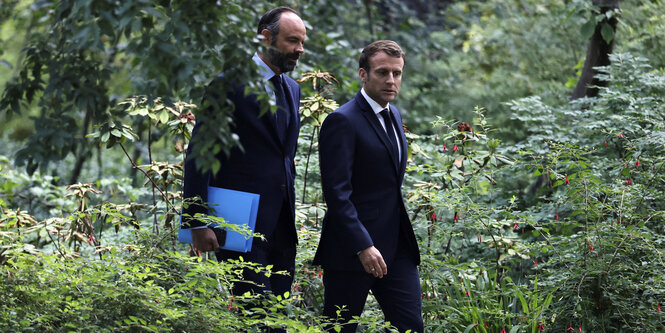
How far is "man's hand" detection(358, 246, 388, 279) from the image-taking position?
3.62 meters

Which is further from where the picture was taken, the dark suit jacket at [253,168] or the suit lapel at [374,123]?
the suit lapel at [374,123]

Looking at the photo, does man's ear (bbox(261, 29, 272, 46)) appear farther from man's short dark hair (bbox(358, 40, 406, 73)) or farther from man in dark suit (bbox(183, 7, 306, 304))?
man's short dark hair (bbox(358, 40, 406, 73))

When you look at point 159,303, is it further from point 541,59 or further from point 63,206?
point 541,59

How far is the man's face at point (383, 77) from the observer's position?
12.4 ft

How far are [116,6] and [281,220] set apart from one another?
1.46 metres

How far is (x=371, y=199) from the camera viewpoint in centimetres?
379

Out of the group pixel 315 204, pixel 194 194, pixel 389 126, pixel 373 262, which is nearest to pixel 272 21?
pixel 389 126

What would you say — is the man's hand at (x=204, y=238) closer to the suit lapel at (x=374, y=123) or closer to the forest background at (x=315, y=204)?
the forest background at (x=315, y=204)

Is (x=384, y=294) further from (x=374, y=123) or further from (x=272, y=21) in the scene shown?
(x=272, y=21)

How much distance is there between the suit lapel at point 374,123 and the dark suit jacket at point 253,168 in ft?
1.45

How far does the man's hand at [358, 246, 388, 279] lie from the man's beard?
3.10ft

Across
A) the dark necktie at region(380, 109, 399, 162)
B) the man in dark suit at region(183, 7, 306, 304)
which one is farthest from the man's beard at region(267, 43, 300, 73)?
the dark necktie at region(380, 109, 399, 162)

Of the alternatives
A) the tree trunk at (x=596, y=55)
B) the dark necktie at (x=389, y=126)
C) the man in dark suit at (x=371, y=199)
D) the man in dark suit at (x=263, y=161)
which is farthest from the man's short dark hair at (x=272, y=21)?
the tree trunk at (x=596, y=55)

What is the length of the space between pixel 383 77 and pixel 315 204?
1.72 metres
